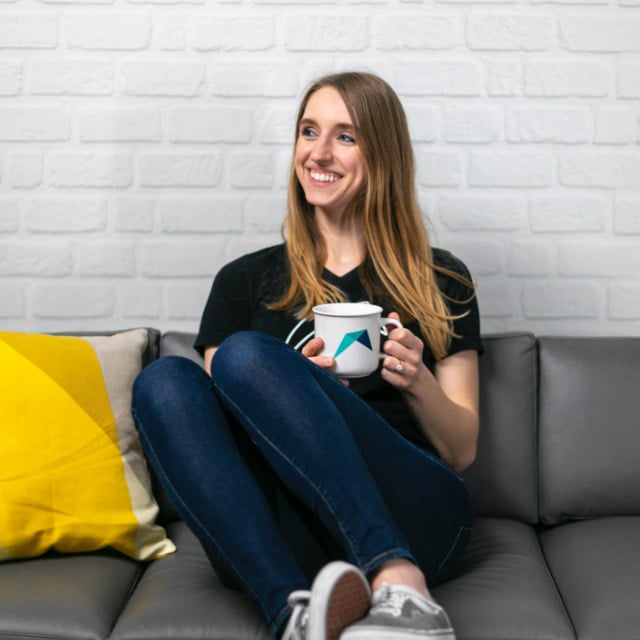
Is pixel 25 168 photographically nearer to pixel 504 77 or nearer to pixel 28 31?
pixel 28 31

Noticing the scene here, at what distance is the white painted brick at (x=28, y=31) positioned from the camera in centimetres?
207

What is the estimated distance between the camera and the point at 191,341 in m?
1.93

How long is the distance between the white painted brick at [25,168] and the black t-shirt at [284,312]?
565mm

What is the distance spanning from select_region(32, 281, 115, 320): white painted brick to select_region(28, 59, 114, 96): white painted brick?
0.43 metres

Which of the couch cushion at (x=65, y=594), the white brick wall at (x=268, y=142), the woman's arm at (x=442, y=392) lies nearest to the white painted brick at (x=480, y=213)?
the white brick wall at (x=268, y=142)

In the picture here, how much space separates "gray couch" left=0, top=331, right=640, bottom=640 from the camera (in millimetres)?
1404

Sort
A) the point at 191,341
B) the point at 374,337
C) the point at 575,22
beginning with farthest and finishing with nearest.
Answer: the point at 575,22 < the point at 191,341 < the point at 374,337

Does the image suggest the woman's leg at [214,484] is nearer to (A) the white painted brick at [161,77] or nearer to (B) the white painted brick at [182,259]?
(B) the white painted brick at [182,259]

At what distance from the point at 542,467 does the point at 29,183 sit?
1.27 m

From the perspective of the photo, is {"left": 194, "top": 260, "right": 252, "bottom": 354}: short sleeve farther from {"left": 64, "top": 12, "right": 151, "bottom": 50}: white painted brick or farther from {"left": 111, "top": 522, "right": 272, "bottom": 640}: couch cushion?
{"left": 64, "top": 12, "right": 151, "bottom": 50}: white painted brick

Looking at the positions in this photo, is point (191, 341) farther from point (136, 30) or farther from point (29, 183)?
point (136, 30)

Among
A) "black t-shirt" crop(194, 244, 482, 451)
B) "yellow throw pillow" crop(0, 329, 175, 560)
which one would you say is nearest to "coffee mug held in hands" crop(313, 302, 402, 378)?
"black t-shirt" crop(194, 244, 482, 451)

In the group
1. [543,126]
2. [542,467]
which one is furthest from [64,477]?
[543,126]

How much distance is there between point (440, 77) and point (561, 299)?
22.5 inches
